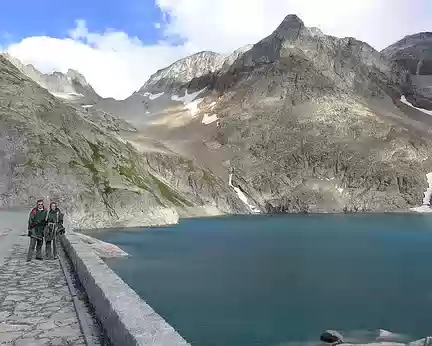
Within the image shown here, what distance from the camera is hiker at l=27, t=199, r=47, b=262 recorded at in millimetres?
20016

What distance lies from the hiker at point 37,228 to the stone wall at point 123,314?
722 centimetres

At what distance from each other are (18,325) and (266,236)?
216 feet

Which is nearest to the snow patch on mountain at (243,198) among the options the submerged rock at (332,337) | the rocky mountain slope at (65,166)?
the rocky mountain slope at (65,166)

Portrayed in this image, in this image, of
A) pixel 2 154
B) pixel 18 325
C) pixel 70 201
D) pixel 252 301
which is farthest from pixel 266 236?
pixel 18 325

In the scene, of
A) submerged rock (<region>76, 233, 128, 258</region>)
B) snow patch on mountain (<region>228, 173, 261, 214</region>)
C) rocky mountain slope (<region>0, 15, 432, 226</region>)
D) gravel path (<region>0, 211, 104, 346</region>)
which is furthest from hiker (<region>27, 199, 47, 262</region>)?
Answer: snow patch on mountain (<region>228, 173, 261, 214</region>)

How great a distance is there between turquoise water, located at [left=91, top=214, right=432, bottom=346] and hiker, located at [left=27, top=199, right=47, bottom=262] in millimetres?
7965

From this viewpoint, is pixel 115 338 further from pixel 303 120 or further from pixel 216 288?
pixel 303 120

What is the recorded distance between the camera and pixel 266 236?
75250 mm

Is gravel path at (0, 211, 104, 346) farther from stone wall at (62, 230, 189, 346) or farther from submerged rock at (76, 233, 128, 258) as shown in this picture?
submerged rock at (76, 233, 128, 258)

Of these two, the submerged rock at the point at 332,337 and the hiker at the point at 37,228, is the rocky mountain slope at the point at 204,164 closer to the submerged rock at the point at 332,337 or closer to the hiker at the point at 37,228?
the hiker at the point at 37,228

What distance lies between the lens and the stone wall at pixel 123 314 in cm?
710

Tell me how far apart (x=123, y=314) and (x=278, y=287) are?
27.5 m

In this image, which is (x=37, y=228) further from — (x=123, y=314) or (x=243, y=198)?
(x=243, y=198)

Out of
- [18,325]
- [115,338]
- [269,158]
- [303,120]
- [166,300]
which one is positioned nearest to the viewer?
[115,338]
